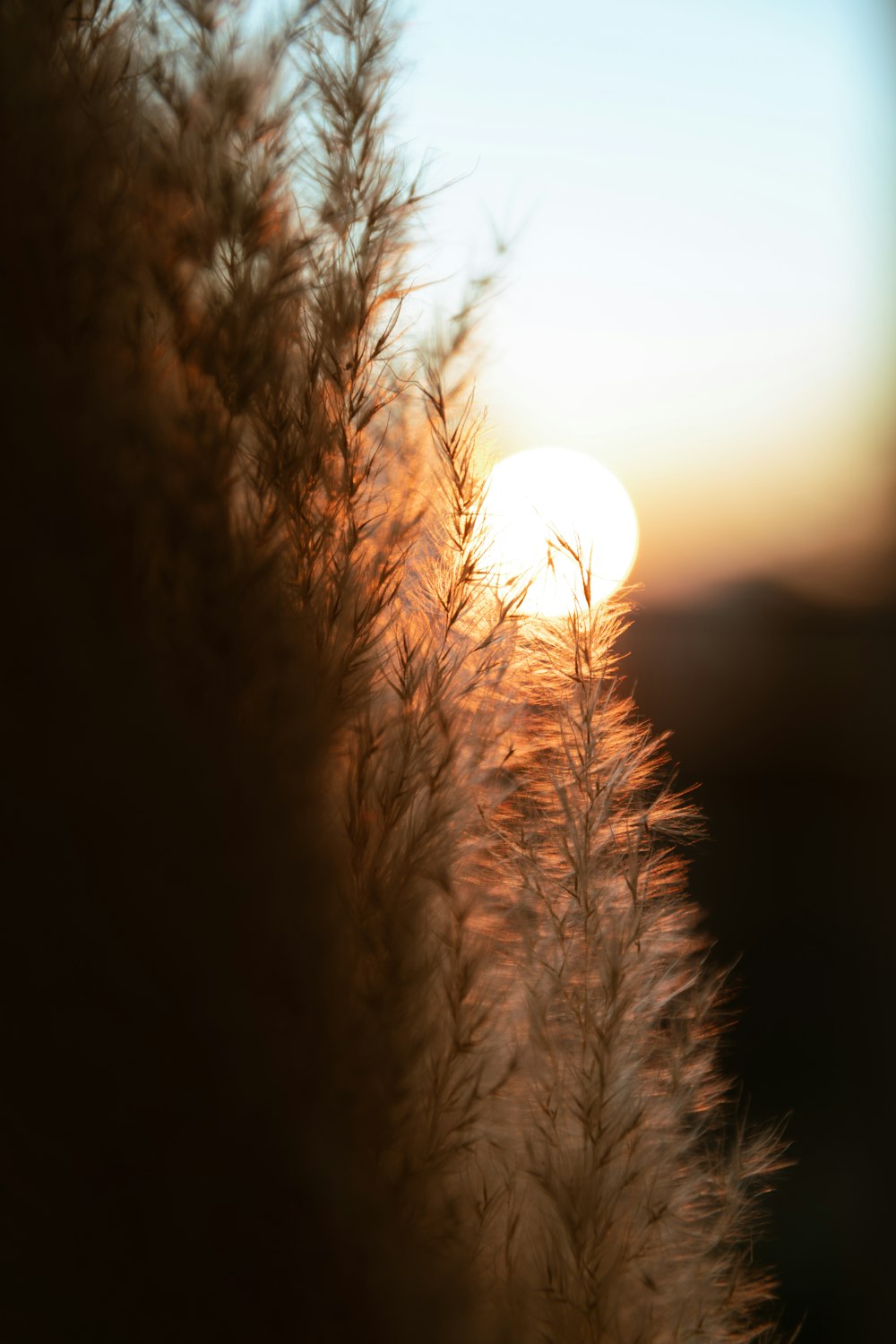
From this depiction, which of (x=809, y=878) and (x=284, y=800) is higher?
(x=284, y=800)

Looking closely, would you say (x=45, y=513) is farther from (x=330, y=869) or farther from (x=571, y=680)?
(x=571, y=680)

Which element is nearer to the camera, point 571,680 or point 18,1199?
point 18,1199

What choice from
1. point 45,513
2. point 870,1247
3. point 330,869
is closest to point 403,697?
point 330,869

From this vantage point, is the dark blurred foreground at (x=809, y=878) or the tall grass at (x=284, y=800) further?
the dark blurred foreground at (x=809, y=878)

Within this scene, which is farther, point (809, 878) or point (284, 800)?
point (809, 878)
